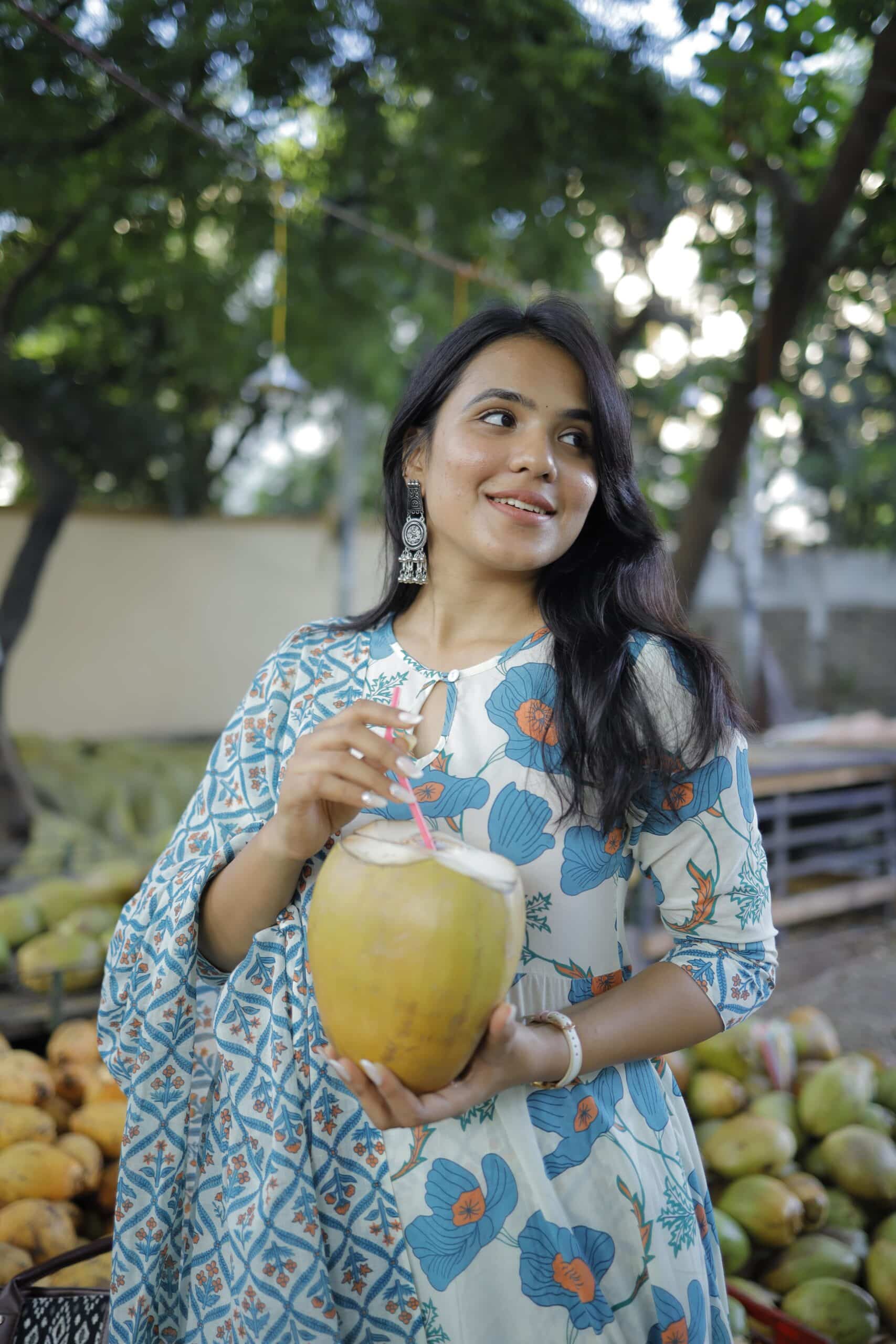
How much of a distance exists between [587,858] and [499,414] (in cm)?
54

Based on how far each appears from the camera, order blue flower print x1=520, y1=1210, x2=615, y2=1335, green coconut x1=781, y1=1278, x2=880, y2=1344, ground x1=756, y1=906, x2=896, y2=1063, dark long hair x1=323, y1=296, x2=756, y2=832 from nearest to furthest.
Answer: blue flower print x1=520, y1=1210, x2=615, y2=1335 < dark long hair x1=323, y1=296, x2=756, y2=832 < green coconut x1=781, y1=1278, x2=880, y2=1344 < ground x1=756, y1=906, x2=896, y2=1063

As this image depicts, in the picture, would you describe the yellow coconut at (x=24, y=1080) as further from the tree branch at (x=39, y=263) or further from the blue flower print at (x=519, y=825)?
the tree branch at (x=39, y=263)

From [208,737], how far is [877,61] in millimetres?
7110

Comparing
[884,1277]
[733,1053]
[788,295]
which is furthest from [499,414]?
[788,295]

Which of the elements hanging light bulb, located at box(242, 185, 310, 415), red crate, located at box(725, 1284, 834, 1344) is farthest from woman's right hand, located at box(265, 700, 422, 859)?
hanging light bulb, located at box(242, 185, 310, 415)

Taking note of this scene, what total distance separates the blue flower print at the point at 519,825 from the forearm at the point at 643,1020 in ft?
0.59

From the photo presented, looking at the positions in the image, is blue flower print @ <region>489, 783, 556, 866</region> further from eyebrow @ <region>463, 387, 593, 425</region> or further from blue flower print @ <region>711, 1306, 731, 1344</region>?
blue flower print @ <region>711, 1306, 731, 1344</region>

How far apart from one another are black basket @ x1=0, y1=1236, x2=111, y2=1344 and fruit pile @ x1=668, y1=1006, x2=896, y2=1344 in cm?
103

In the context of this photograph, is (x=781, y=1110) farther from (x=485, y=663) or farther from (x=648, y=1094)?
(x=485, y=663)

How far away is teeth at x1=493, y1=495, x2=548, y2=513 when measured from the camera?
1.19 metres

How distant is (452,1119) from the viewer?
109cm

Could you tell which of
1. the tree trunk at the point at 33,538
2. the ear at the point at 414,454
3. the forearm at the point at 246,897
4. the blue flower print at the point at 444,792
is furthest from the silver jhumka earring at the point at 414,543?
the tree trunk at the point at 33,538

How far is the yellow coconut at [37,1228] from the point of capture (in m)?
1.69

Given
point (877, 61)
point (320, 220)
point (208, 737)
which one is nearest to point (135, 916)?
point (877, 61)
